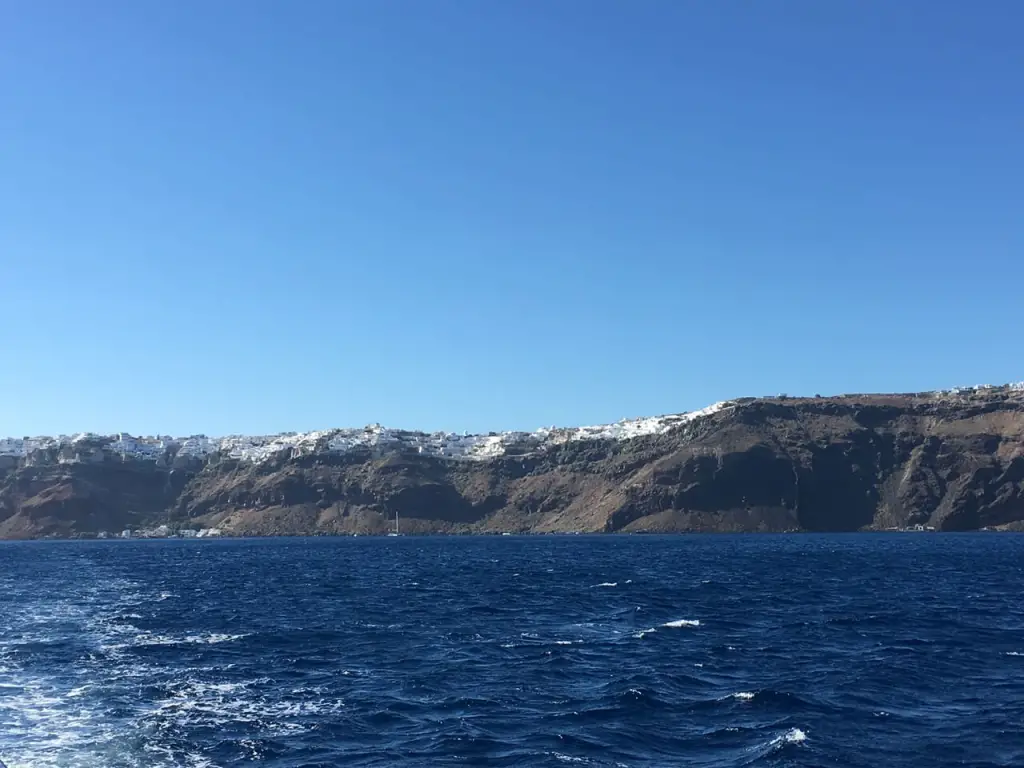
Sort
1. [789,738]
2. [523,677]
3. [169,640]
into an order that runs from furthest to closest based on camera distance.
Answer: [169,640]
[523,677]
[789,738]

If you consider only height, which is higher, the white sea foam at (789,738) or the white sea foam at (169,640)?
the white sea foam at (789,738)

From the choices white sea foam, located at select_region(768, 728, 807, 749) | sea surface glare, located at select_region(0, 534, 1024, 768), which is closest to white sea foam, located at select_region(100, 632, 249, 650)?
sea surface glare, located at select_region(0, 534, 1024, 768)

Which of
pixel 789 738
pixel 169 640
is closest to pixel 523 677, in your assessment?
pixel 789 738

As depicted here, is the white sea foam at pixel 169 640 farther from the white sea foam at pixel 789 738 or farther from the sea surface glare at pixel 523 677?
the white sea foam at pixel 789 738

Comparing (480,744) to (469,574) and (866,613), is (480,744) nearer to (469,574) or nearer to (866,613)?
(866,613)

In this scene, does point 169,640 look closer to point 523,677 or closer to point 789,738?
point 523,677

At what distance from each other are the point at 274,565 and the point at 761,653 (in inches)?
3404

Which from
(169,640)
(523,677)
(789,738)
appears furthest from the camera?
(169,640)

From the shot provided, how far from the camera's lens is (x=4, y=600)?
74.9 metres

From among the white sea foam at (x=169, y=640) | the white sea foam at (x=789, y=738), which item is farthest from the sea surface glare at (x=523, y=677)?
the white sea foam at (x=169, y=640)

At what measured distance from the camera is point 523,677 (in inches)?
1515

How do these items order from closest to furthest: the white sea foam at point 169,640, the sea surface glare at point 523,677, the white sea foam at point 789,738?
1. the white sea foam at point 789,738
2. the sea surface glare at point 523,677
3. the white sea foam at point 169,640

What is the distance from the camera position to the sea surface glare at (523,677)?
28625 mm

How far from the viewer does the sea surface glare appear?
93.9 ft
